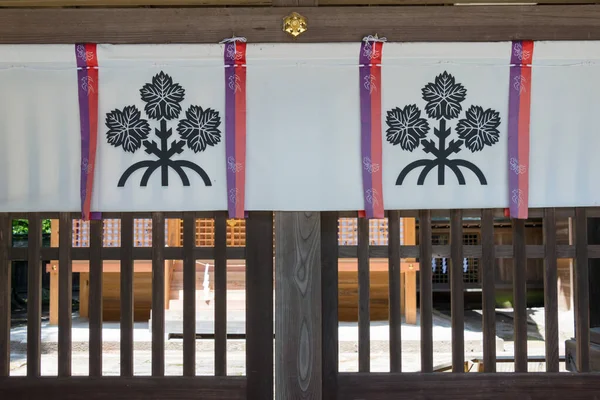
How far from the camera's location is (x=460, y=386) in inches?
130

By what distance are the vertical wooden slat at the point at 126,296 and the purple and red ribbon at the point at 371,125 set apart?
4.64 feet

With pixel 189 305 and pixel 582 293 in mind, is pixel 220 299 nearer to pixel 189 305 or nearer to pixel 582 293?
pixel 189 305

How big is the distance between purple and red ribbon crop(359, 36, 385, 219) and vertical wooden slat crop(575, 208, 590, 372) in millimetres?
1239

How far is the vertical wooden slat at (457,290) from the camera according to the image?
3.31 m

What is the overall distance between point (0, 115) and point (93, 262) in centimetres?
103

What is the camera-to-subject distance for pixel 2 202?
3.25 metres

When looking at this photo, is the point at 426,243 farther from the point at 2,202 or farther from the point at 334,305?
the point at 2,202

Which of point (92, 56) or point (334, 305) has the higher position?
point (92, 56)

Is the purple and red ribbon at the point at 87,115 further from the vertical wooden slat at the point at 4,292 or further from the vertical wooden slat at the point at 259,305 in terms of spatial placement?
the vertical wooden slat at the point at 259,305

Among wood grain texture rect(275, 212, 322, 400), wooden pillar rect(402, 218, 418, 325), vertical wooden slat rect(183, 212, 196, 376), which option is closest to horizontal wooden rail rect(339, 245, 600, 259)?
wood grain texture rect(275, 212, 322, 400)

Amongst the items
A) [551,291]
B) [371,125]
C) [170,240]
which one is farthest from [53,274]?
[551,291]

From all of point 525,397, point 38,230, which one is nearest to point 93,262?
point 38,230

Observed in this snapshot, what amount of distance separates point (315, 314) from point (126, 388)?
123cm

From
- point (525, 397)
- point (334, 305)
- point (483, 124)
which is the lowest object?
point (525, 397)
